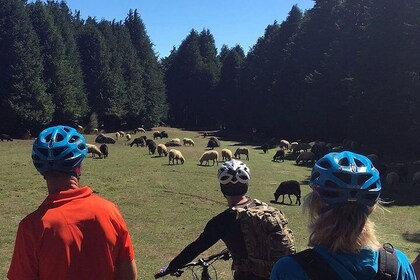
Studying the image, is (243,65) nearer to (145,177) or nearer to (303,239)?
(145,177)

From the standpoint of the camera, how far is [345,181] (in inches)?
101

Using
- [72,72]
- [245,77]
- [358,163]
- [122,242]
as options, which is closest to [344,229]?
[358,163]

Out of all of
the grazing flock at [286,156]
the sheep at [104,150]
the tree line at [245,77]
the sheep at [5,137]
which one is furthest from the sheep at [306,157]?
the sheep at [5,137]

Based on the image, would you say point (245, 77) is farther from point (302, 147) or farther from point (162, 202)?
point (162, 202)

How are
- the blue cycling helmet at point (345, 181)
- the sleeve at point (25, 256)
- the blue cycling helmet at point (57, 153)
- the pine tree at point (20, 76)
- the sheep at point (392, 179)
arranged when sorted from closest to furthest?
the blue cycling helmet at point (345, 181), the sleeve at point (25, 256), the blue cycling helmet at point (57, 153), the sheep at point (392, 179), the pine tree at point (20, 76)

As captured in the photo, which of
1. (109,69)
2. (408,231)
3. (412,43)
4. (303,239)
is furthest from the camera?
(109,69)

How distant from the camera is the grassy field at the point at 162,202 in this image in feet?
39.6

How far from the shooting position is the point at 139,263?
1041cm

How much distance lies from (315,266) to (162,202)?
16.1 m

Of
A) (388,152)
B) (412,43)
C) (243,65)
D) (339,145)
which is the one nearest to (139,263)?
(412,43)

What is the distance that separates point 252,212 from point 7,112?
54.7 m

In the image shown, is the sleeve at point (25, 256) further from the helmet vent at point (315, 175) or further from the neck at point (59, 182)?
the helmet vent at point (315, 175)

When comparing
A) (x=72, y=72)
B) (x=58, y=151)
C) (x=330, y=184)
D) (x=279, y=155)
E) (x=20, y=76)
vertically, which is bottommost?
(x=279, y=155)

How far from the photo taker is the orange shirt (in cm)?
293
